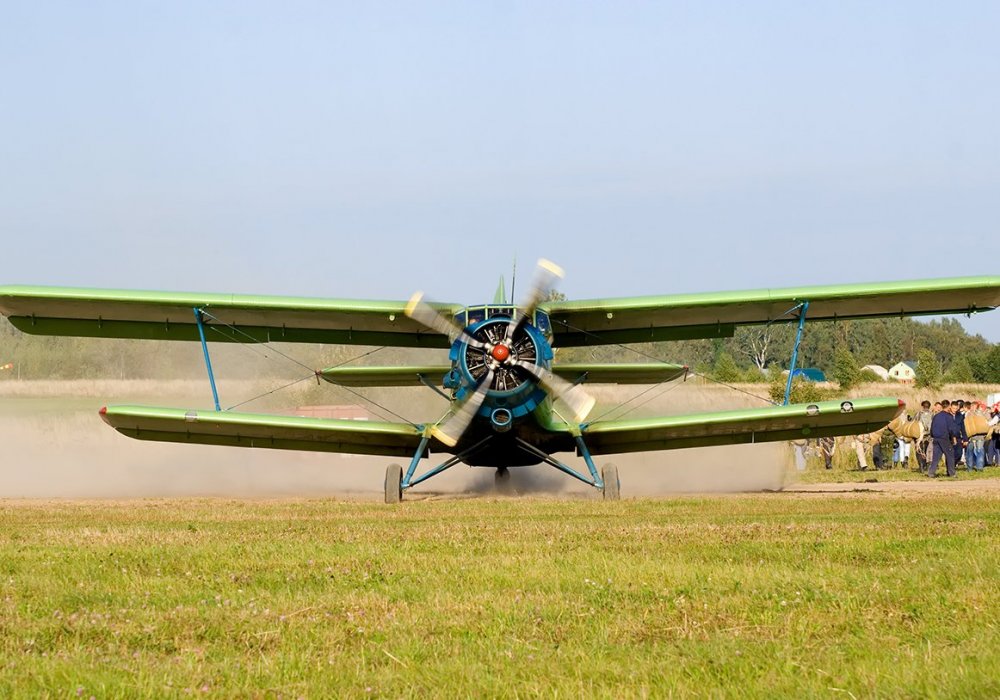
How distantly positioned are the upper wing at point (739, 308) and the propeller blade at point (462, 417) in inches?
59.4

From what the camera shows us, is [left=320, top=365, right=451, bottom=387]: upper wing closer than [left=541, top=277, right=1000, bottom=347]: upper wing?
No

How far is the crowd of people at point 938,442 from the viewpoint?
83.4 feet

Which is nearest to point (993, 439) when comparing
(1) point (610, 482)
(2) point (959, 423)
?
(2) point (959, 423)

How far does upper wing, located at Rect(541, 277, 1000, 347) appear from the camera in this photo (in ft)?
61.1

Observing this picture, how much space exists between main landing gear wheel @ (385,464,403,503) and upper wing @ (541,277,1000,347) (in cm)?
338

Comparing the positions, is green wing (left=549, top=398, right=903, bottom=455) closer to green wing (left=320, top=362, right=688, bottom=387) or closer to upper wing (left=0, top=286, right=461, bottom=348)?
green wing (left=320, top=362, right=688, bottom=387)

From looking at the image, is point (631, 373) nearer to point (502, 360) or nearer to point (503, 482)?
point (503, 482)

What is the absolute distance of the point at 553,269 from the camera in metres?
17.8

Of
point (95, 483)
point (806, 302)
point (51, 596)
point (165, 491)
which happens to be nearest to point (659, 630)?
point (51, 596)

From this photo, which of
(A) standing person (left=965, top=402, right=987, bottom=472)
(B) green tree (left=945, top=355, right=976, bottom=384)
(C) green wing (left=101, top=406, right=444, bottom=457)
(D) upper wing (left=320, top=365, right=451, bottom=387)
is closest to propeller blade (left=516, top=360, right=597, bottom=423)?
(C) green wing (left=101, top=406, right=444, bottom=457)

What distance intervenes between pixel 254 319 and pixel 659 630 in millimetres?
14226

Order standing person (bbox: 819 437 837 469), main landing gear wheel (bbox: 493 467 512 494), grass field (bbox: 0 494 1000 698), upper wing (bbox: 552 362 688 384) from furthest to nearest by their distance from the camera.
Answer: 1. standing person (bbox: 819 437 837 469)
2. main landing gear wheel (bbox: 493 467 512 494)
3. upper wing (bbox: 552 362 688 384)
4. grass field (bbox: 0 494 1000 698)

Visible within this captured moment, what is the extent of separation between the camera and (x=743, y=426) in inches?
775

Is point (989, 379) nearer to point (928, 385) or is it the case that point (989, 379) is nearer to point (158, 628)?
point (928, 385)
